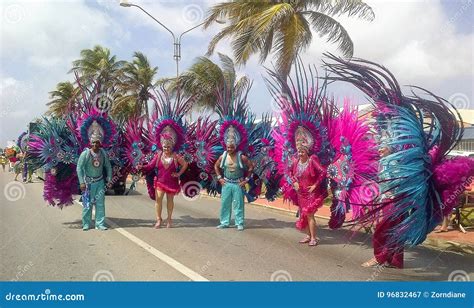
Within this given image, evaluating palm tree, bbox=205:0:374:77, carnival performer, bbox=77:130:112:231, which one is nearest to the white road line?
carnival performer, bbox=77:130:112:231

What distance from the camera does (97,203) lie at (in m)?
8.15

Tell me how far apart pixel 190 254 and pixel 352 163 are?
8.81 feet

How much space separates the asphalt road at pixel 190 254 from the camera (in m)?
5.42

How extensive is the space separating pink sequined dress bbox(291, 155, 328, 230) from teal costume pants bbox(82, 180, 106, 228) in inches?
139

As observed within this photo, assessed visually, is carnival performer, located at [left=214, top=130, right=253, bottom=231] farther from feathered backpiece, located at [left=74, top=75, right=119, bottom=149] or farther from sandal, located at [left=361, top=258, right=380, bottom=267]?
sandal, located at [left=361, top=258, right=380, bottom=267]

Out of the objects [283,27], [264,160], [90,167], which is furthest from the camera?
[283,27]

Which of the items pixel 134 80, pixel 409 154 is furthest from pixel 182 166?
pixel 134 80

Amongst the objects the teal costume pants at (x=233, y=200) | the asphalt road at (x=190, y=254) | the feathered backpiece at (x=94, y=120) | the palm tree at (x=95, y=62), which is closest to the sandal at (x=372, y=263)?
the asphalt road at (x=190, y=254)

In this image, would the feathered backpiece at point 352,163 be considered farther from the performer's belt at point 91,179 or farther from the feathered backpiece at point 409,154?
the performer's belt at point 91,179

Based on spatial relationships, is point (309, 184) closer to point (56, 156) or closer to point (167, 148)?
point (167, 148)

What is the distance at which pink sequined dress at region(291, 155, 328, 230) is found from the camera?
6.98m

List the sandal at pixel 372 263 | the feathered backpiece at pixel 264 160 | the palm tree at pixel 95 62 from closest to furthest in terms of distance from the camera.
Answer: the sandal at pixel 372 263 → the feathered backpiece at pixel 264 160 → the palm tree at pixel 95 62

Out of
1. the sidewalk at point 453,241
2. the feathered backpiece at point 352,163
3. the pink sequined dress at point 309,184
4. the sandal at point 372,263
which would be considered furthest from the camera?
the sidewalk at point 453,241

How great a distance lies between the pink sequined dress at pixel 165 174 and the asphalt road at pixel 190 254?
2.64 ft
